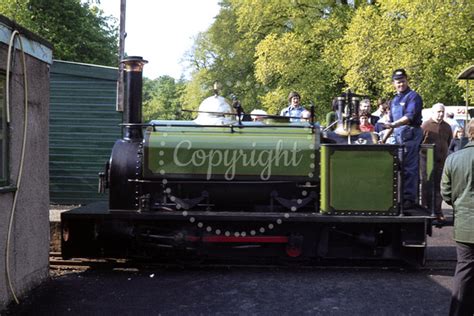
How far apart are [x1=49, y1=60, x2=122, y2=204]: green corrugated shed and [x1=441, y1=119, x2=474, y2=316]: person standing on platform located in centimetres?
765

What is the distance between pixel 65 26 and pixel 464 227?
28189 mm

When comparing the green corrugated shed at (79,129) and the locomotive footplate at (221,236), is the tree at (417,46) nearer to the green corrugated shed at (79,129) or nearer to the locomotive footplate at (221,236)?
the green corrugated shed at (79,129)

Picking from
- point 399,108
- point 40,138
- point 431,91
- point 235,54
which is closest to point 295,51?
point 431,91

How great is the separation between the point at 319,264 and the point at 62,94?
21.3 ft

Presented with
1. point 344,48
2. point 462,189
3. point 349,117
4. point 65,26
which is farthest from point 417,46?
point 65,26

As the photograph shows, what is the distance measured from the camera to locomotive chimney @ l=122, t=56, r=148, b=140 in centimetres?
665

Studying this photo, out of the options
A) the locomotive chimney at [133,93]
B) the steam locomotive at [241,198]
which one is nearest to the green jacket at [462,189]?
the steam locomotive at [241,198]

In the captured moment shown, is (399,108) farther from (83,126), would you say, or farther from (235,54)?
(235,54)

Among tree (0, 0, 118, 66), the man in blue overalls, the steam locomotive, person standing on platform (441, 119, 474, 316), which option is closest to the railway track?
the steam locomotive

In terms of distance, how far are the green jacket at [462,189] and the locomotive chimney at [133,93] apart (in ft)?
12.0

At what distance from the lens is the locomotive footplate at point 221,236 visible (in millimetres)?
6422

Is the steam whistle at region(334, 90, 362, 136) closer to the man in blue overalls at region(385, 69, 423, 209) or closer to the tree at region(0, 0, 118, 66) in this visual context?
the man in blue overalls at region(385, 69, 423, 209)

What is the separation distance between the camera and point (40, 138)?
5797 millimetres

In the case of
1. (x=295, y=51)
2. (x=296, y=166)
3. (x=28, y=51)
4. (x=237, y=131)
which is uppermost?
(x=295, y=51)
